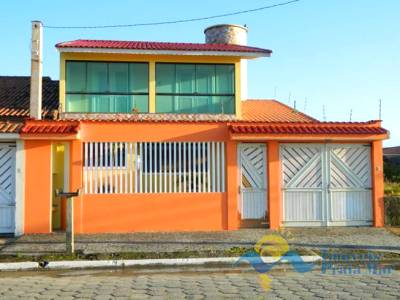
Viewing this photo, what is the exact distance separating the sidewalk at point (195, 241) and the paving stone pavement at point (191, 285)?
57.1 inches

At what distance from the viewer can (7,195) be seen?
11695 millimetres

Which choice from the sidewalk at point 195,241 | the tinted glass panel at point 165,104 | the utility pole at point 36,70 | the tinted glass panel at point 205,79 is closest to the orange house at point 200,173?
the sidewalk at point 195,241

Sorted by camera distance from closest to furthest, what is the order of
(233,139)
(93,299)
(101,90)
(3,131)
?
1. (93,299)
2. (3,131)
3. (233,139)
4. (101,90)

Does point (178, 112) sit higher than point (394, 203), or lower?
higher

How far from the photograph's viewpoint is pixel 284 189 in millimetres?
12547

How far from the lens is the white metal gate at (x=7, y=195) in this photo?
11672mm

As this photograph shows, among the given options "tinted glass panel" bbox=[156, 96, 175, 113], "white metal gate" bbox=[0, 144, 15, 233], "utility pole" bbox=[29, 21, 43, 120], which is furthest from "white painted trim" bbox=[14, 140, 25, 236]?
"tinted glass panel" bbox=[156, 96, 175, 113]

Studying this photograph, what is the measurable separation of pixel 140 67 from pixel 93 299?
10426mm

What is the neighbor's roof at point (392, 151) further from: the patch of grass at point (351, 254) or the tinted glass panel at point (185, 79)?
the patch of grass at point (351, 254)

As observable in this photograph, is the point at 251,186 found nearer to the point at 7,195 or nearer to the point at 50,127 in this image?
the point at 50,127

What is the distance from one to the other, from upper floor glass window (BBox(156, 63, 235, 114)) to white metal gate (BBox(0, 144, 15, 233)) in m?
5.41

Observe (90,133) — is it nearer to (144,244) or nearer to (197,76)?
(144,244)

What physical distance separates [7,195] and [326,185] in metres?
8.51

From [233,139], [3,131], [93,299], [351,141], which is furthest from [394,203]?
[3,131]
